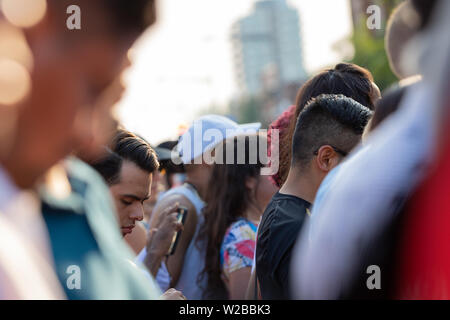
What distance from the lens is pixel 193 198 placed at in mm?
3852

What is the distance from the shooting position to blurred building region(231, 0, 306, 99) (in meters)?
88.2

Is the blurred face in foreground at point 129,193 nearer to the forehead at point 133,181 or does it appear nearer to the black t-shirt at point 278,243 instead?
the forehead at point 133,181

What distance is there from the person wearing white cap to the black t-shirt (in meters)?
1.23

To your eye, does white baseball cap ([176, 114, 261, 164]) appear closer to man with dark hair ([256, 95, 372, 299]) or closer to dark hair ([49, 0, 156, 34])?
man with dark hair ([256, 95, 372, 299])

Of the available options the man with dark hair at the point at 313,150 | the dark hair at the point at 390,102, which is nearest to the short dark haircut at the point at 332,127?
the man with dark hair at the point at 313,150

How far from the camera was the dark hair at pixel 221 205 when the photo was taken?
331 centimetres

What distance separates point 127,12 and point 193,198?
2.88m

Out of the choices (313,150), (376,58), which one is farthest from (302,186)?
(376,58)

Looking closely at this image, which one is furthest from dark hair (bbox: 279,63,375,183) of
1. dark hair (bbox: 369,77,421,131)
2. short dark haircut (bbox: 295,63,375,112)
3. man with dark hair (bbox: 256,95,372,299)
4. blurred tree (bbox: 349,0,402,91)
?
blurred tree (bbox: 349,0,402,91)

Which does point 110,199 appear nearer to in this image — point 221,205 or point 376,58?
point 221,205

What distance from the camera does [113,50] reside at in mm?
1054

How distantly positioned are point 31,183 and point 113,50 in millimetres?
267
